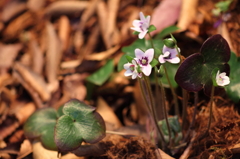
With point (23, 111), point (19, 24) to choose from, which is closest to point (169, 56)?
point (23, 111)

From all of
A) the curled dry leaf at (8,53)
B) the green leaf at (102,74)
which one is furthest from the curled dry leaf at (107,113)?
the curled dry leaf at (8,53)

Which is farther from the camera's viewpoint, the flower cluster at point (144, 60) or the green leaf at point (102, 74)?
the green leaf at point (102, 74)

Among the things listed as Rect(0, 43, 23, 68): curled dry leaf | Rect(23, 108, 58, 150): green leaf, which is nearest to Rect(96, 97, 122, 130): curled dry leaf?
Rect(23, 108, 58, 150): green leaf

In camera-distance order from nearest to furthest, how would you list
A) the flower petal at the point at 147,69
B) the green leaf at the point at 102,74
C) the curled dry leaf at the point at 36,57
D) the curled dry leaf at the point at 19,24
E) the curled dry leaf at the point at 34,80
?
the flower petal at the point at 147,69 → the green leaf at the point at 102,74 → the curled dry leaf at the point at 34,80 → the curled dry leaf at the point at 36,57 → the curled dry leaf at the point at 19,24

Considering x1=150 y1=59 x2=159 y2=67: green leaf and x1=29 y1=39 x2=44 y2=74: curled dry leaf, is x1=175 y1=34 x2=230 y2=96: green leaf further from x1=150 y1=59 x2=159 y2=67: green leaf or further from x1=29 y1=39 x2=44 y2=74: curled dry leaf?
x1=29 y1=39 x2=44 y2=74: curled dry leaf

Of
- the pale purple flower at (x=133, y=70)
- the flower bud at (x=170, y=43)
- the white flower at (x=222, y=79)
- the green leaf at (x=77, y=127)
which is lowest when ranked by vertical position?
the green leaf at (x=77, y=127)

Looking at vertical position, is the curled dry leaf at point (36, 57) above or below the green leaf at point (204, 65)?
below

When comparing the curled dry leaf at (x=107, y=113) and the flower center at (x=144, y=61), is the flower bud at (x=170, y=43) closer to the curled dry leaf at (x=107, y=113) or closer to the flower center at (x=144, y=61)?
the flower center at (x=144, y=61)
